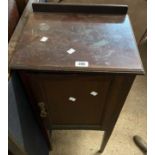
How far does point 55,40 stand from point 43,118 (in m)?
0.43

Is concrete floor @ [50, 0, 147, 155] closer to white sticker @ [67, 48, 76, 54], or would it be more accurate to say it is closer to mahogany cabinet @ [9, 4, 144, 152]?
mahogany cabinet @ [9, 4, 144, 152]

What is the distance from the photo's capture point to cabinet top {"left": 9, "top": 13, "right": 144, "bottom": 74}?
65cm

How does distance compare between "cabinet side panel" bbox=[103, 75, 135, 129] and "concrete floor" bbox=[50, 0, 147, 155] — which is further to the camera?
"concrete floor" bbox=[50, 0, 147, 155]

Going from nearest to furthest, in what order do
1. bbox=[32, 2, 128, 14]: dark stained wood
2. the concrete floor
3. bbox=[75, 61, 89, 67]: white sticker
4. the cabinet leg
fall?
1. bbox=[75, 61, 89, 67]: white sticker
2. bbox=[32, 2, 128, 14]: dark stained wood
3. the cabinet leg
4. the concrete floor

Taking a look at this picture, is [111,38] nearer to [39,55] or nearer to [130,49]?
[130,49]

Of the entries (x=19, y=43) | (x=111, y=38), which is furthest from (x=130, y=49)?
(x=19, y=43)

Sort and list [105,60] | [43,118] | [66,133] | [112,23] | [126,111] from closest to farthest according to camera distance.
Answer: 1. [105,60]
2. [112,23]
3. [43,118]
4. [66,133]
5. [126,111]

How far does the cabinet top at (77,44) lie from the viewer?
654mm

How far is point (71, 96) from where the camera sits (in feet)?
2.67

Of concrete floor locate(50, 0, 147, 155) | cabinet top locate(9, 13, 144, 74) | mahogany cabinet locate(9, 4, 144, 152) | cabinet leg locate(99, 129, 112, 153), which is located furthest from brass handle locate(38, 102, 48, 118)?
concrete floor locate(50, 0, 147, 155)

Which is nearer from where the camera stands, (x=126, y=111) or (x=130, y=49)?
(x=130, y=49)

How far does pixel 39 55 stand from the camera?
690mm

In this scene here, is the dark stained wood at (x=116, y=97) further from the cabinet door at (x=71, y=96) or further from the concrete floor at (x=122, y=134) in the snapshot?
the concrete floor at (x=122, y=134)

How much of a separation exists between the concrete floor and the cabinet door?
0.38 m
